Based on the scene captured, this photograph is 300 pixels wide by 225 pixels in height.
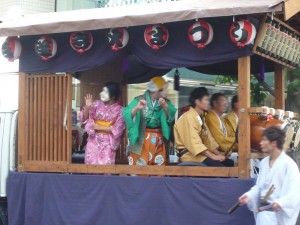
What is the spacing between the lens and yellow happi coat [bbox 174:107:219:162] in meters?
7.09

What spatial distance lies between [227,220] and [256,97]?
3.79m

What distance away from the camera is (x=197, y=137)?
712cm

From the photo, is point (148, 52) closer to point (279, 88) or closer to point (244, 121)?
point (244, 121)

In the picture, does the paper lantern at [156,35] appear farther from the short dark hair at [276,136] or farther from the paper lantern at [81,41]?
the short dark hair at [276,136]

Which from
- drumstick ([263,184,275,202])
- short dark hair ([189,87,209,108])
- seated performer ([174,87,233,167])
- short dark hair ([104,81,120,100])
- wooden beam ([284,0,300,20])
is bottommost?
drumstick ([263,184,275,202])

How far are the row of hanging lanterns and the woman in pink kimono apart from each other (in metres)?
0.86

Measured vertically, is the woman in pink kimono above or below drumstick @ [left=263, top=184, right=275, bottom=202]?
above

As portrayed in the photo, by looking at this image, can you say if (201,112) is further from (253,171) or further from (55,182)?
(55,182)

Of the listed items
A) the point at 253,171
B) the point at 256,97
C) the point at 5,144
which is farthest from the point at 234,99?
the point at 5,144

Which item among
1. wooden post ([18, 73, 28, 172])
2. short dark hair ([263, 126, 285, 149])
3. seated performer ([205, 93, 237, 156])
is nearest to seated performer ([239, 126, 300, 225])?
short dark hair ([263, 126, 285, 149])

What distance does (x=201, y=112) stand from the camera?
751cm

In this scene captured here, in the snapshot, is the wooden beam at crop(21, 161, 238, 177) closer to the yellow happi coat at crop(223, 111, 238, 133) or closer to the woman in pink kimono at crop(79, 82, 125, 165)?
the woman in pink kimono at crop(79, 82, 125, 165)

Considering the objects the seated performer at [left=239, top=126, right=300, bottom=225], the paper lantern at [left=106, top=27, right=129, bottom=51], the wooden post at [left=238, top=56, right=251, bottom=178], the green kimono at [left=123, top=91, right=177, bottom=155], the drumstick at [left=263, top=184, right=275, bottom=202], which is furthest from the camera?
the green kimono at [left=123, top=91, right=177, bottom=155]

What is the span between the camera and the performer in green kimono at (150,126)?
7.63 metres
